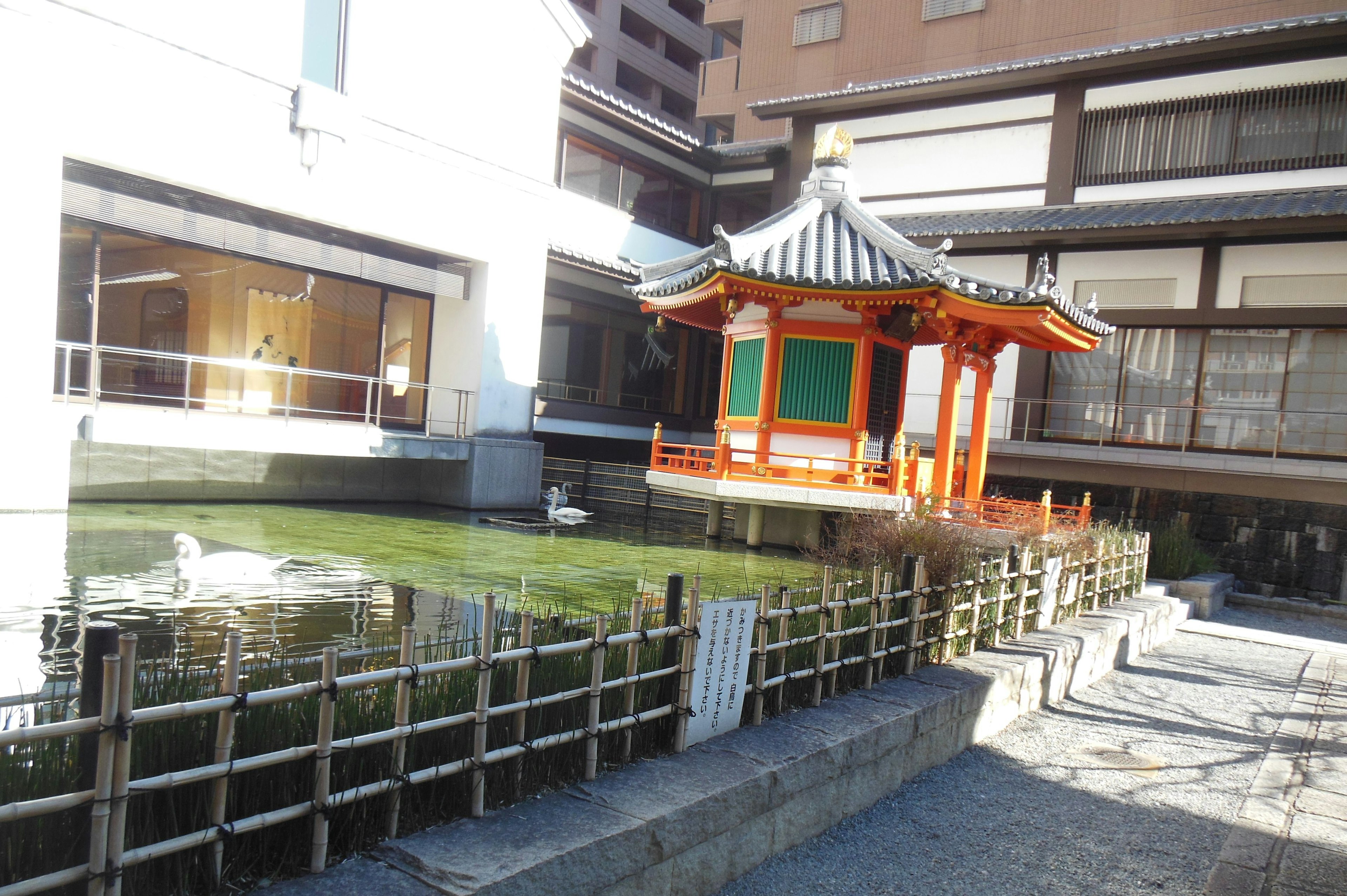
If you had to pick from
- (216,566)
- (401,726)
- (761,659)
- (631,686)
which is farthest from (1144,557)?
(401,726)

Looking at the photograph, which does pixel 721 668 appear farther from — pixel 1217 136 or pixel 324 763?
pixel 1217 136

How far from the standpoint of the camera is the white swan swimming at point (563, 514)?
15172 millimetres

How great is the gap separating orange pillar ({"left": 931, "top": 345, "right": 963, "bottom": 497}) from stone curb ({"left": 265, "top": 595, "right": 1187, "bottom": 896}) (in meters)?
7.09

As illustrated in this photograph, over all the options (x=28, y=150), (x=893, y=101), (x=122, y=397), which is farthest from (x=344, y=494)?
(x=893, y=101)

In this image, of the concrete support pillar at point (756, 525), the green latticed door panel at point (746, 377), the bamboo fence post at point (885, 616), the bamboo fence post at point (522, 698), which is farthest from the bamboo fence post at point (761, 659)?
the concrete support pillar at point (756, 525)

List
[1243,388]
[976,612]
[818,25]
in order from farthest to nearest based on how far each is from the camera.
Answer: [818,25] < [1243,388] < [976,612]

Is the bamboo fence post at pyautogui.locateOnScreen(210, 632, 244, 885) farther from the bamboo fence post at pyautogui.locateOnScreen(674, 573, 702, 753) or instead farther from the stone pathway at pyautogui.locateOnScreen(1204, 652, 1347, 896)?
the stone pathway at pyautogui.locateOnScreen(1204, 652, 1347, 896)

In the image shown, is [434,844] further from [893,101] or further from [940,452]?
[893,101]

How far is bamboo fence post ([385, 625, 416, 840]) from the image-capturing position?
9.81 feet

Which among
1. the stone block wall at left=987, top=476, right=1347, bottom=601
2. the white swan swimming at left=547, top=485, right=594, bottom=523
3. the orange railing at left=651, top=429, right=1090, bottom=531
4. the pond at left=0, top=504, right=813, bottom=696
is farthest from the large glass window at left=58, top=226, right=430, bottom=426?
the stone block wall at left=987, top=476, right=1347, bottom=601

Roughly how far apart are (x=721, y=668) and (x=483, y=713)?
1419 millimetres

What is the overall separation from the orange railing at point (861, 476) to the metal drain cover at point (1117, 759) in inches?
217

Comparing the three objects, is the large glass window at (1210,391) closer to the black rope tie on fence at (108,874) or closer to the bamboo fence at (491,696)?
the bamboo fence at (491,696)

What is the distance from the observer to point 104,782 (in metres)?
2.30
